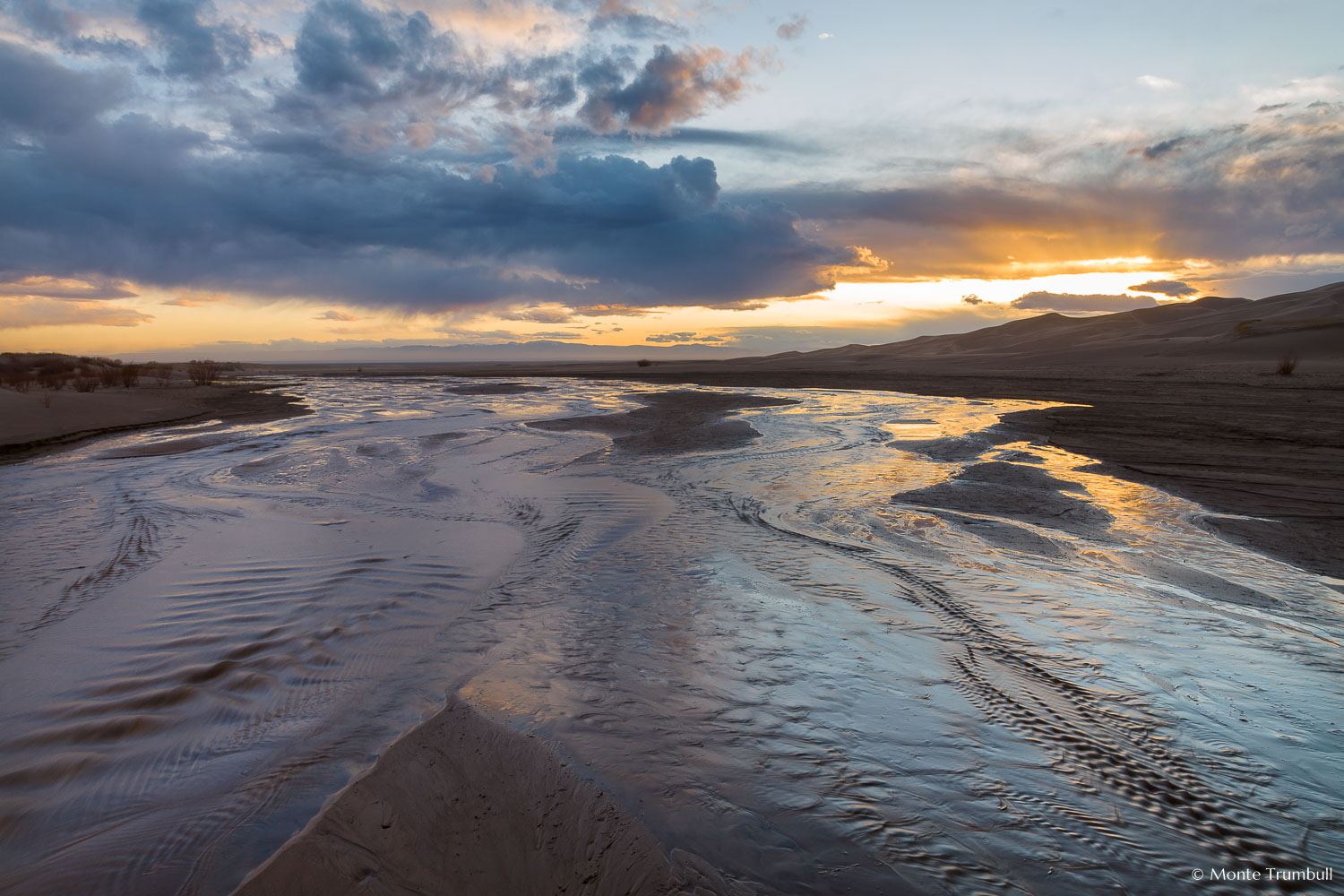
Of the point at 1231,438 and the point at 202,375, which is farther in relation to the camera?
the point at 202,375

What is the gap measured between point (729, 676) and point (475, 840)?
1896mm

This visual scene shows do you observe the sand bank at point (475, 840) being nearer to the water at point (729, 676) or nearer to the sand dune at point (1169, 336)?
the water at point (729, 676)

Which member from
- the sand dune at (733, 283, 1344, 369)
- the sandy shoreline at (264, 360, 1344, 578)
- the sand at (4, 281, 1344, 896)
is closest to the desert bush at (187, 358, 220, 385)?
the sand at (4, 281, 1344, 896)

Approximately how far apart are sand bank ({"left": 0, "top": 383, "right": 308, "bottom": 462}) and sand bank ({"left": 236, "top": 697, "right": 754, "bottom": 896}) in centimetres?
1462

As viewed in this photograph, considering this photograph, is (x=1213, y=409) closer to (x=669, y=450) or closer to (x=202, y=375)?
(x=669, y=450)

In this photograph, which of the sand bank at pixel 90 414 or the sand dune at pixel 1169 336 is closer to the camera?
the sand bank at pixel 90 414

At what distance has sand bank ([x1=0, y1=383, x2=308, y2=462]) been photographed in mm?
14047

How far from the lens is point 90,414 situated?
17.9m

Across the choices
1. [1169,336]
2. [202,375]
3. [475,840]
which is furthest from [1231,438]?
[1169,336]

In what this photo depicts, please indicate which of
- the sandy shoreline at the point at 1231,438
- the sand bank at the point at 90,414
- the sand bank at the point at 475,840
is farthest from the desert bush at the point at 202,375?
the sand bank at the point at 475,840

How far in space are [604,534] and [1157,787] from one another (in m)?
5.54

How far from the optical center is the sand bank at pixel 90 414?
14.0 meters

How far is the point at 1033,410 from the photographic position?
19.7 metres

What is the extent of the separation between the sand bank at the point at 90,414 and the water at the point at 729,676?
288 inches
